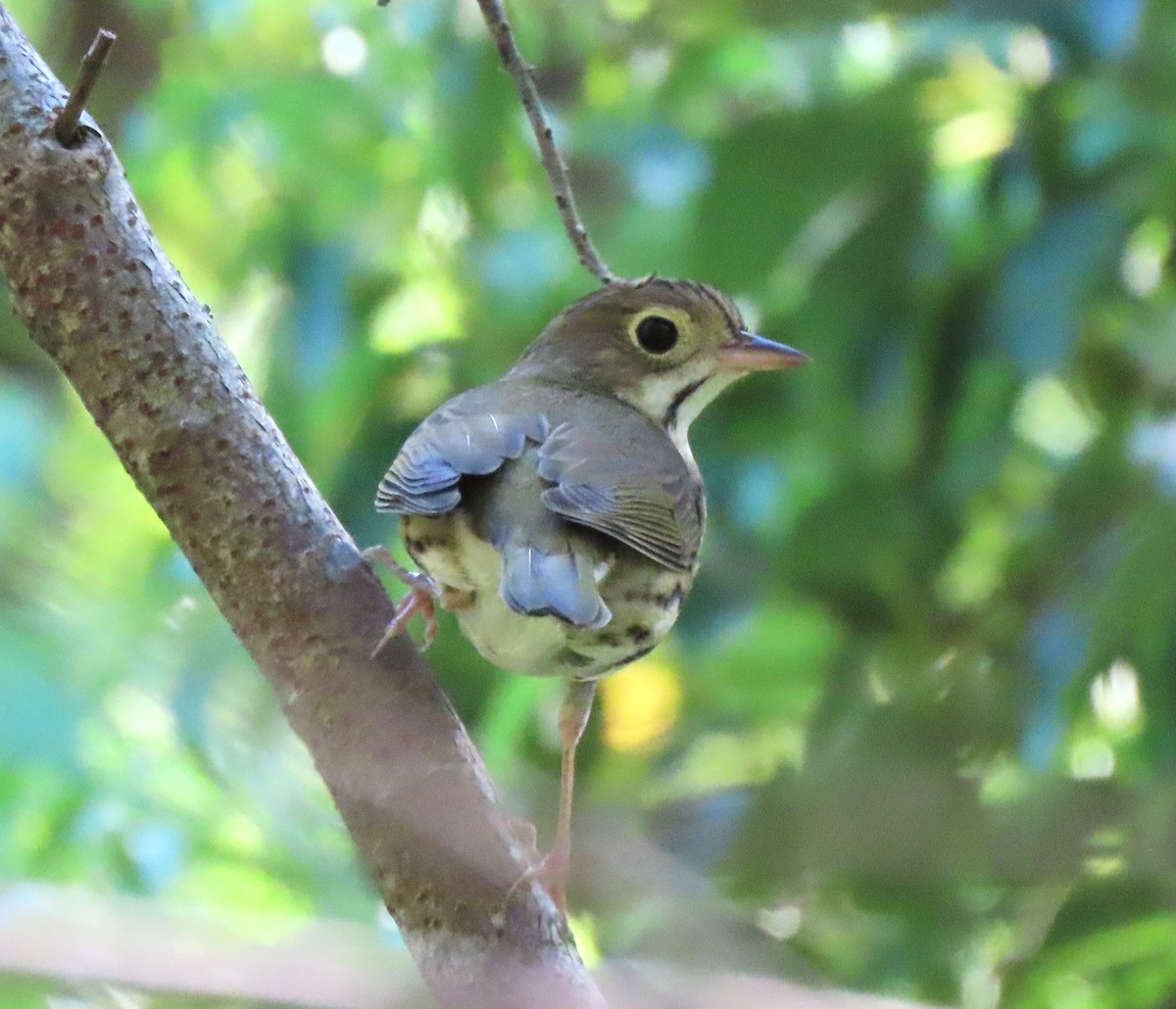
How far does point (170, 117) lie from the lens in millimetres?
4715

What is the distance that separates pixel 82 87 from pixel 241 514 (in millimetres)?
567

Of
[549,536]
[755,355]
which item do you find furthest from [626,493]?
[755,355]

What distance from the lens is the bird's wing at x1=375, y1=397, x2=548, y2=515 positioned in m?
2.55

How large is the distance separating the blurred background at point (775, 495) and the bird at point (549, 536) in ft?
1.63

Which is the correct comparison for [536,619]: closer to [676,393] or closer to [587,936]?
[587,936]

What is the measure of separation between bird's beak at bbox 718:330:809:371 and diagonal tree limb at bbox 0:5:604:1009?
5.13ft

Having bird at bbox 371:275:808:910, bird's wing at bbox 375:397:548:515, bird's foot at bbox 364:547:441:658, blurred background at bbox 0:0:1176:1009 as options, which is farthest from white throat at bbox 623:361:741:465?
bird's foot at bbox 364:547:441:658

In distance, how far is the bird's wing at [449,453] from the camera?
8.37 ft

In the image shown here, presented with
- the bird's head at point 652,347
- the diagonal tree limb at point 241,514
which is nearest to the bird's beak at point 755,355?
the bird's head at point 652,347

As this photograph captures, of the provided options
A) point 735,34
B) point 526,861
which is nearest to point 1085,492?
point 735,34

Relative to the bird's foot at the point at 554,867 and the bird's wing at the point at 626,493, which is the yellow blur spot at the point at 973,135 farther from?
the bird's foot at the point at 554,867

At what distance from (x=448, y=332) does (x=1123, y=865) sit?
7.35ft

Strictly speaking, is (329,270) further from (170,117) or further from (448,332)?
(170,117)

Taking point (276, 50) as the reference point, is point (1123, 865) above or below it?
below
